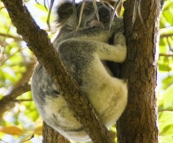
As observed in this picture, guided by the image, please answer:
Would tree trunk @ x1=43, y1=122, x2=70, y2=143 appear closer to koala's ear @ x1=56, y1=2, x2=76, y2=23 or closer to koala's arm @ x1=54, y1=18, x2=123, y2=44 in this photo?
koala's arm @ x1=54, y1=18, x2=123, y2=44

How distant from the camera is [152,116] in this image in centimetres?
269

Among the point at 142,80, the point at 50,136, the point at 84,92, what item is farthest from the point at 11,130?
the point at 142,80

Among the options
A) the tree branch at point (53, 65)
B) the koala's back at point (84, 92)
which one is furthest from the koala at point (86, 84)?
the tree branch at point (53, 65)

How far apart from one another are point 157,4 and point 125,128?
31.9 inches

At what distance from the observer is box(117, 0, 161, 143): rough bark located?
2.69m

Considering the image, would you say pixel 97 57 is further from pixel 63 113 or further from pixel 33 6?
pixel 33 6

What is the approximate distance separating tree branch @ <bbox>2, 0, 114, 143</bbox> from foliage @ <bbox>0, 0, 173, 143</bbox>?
0.77 m

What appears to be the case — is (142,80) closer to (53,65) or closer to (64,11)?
(53,65)

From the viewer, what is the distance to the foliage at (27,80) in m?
3.11

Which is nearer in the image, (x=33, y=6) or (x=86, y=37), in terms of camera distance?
(x=86, y=37)

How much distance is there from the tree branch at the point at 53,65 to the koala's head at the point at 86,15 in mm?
781

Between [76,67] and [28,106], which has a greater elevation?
[76,67]

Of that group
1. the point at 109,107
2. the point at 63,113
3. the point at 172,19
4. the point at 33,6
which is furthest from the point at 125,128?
the point at 33,6

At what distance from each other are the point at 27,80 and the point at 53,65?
1.89 meters
